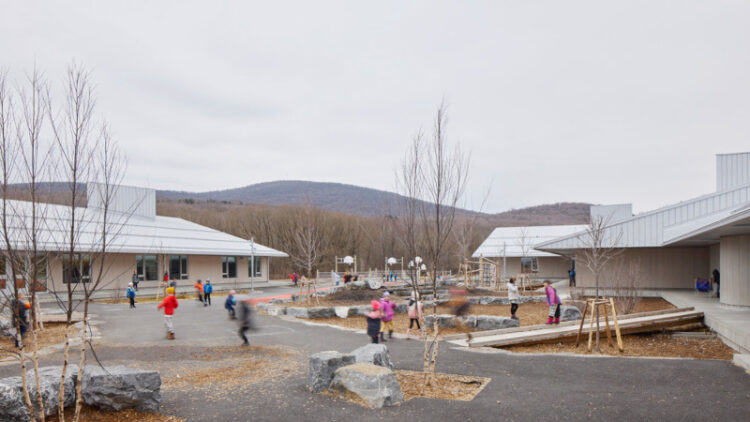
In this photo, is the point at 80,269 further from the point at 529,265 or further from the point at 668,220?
the point at 529,265

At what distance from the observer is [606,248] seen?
26875mm

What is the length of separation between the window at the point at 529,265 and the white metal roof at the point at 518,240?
4.49 feet

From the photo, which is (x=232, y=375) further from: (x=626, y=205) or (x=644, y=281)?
(x=626, y=205)

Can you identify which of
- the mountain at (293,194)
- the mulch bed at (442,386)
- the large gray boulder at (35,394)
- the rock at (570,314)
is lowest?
the rock at (570,314)

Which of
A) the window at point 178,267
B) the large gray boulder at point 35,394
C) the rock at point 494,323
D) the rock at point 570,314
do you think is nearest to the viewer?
the large gray boulder at point 35,394

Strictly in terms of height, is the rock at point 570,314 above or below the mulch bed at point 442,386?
below

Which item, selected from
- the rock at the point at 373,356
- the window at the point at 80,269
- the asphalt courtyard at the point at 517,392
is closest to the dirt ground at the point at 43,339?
the asphalt courtyard at the point at 517,392

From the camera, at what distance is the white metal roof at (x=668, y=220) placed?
79.4 feet

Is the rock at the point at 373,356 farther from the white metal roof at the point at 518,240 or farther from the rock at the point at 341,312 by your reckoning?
the white metal roof at the point at 518,240

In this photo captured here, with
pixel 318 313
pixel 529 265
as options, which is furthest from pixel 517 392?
pixel 529 265

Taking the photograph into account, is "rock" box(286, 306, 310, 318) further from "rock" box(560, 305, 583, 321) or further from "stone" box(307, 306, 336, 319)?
"rock" box(560, 305, 583, 321)

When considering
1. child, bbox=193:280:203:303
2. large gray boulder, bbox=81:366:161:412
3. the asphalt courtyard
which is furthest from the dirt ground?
child, bbox=193:280:203:303

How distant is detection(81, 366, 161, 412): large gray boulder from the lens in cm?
735

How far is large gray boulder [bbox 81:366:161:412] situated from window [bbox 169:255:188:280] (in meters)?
30.3
